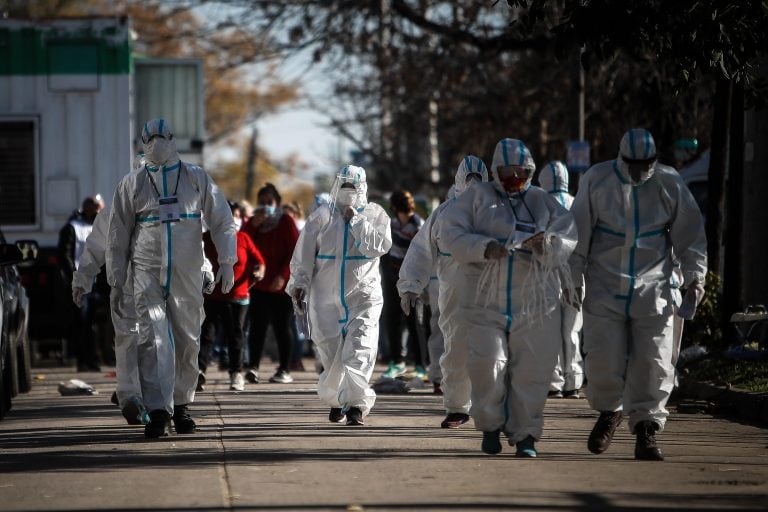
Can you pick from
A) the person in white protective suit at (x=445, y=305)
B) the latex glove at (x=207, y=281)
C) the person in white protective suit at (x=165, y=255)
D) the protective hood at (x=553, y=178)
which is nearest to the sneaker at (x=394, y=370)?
the protective hood at (x=553, y=178)

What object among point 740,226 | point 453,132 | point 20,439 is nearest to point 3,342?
point 20,439

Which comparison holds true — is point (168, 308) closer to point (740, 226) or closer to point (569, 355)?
point (569, 355)

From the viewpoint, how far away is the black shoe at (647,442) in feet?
29.3

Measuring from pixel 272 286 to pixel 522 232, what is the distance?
703 centimetres

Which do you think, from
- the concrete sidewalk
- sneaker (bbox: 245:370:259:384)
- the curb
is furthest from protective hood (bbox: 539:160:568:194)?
sneaker (bbox: 245:370:259:384)

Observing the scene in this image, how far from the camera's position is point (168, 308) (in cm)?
1036

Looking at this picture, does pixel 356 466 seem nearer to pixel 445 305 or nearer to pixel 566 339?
pixel 445 305

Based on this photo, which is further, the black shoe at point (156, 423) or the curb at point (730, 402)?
the curb at point (730, 402)

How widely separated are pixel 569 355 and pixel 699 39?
12.0 feet

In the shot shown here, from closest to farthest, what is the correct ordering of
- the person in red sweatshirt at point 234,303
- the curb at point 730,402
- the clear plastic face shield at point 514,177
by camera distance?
the clear plastic face shield at point 514,177
the curb at point 730,402
the person in red sweatshirt at point 234,303

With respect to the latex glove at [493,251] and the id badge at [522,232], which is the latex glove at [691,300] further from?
the latex glove at [493,251]

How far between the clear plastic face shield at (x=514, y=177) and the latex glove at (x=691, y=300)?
1131mm

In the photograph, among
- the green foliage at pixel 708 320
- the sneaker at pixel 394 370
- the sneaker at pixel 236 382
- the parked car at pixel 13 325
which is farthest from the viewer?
the sneaker at pixel 394 370

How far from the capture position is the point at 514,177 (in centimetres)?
916
